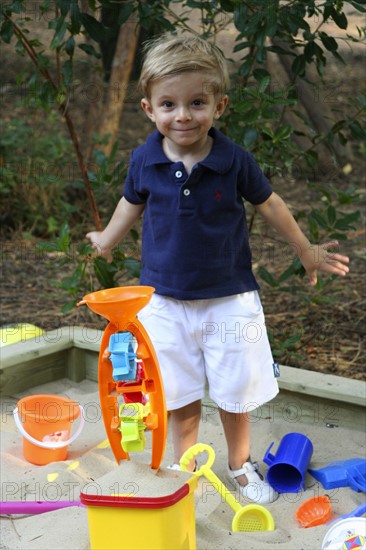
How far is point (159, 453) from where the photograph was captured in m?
1.83

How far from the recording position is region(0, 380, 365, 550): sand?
1.91 meters

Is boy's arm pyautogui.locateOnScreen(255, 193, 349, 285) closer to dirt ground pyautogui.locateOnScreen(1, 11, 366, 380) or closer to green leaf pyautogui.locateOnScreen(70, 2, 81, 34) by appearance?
dirt ground pyautogui.locateOnScreen(1, 11, 366, 380)

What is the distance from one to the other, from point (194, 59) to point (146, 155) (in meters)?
0.29

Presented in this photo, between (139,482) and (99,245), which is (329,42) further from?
(139,482)

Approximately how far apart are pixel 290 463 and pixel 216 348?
391 mm

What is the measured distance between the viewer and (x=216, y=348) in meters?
2.12

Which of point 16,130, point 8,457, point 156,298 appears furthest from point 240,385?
point 16,130

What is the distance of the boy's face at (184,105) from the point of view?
1942mm

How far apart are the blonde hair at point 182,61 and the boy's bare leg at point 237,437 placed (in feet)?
2.90

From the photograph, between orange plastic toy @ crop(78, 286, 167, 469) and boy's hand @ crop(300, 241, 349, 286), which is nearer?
orange plastic toy @ crop(78, 286, 167, 469)

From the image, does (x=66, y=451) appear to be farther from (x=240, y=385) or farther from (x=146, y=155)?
(x=146, y=155)

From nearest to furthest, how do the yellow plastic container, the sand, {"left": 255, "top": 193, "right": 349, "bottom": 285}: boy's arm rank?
the yellow plastic container
the sand
{"left": 255, "top": 193, "right": 349, "bottom": 285}: boy's arm

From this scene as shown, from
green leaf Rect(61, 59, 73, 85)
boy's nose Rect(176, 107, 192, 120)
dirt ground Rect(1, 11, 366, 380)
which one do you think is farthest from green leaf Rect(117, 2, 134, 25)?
dirt ground Rect(1, 11, 366, 380)

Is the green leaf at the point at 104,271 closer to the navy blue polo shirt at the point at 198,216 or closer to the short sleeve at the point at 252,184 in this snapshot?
the navy blue polo shirt at the point at 198,216
